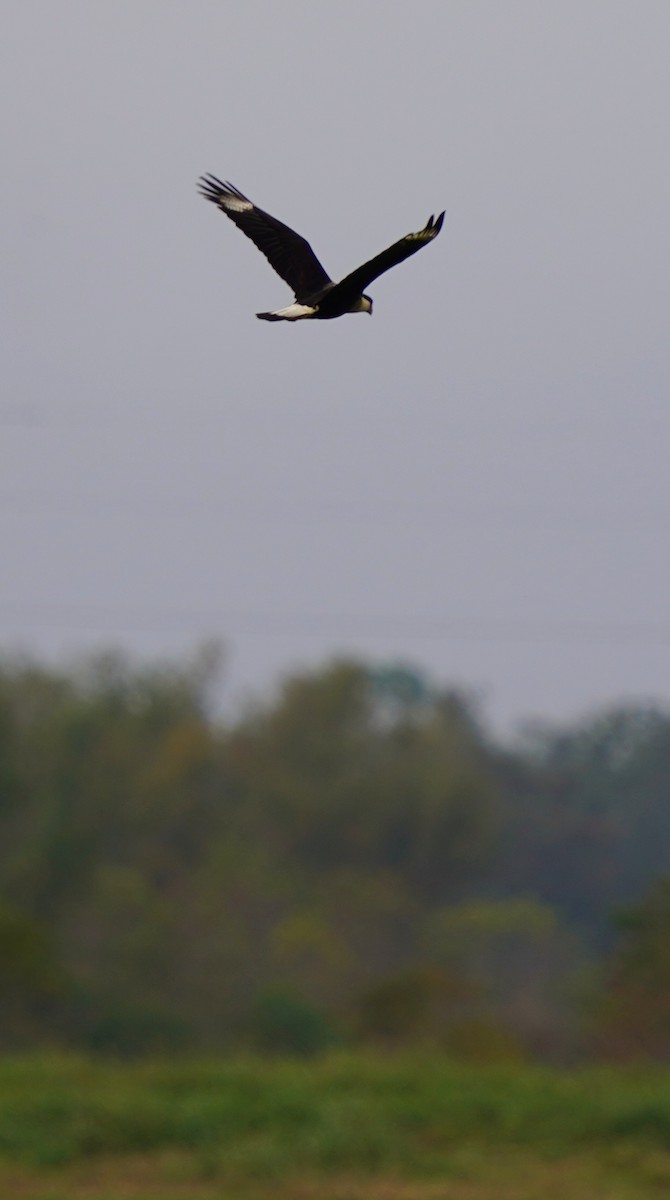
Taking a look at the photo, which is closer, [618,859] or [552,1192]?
[552,1192]

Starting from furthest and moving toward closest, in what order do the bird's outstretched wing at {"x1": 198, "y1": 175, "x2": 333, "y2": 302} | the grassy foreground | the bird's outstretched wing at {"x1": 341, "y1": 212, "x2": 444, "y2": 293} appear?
the grassy foreground, the bird's outstretched wing at {"x1": 198, "y1": 175, "x2": 333, "y2": 302}, the bird's outstretched wing at {"x1": 341, "y1": 212, "x2": 444, "y2": 293}

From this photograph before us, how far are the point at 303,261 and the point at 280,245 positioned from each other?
0.19 metres

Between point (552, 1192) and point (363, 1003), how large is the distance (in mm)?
2308

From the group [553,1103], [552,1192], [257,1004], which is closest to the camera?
[552,1192]

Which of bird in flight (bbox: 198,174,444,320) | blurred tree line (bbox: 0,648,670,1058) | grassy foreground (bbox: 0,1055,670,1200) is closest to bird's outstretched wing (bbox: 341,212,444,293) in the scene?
bird in flight (bbox: 198,174,444,320)

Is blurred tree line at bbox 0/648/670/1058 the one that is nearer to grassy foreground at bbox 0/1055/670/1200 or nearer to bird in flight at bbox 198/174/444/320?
grassy foreground at bbox 0/1055/670/1200

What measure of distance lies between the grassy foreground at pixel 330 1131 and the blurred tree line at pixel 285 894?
354 millimetres

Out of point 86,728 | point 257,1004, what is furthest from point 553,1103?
point 86,728

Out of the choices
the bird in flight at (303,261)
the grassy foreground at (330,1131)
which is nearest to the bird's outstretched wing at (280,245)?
the bird in flight at (303,261)

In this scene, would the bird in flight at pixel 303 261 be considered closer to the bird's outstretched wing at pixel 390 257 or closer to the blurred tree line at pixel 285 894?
the bird's outstretched wing at pixel 390 257

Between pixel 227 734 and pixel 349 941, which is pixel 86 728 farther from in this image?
pixel 349 941

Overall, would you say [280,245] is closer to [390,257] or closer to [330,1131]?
[390,257]

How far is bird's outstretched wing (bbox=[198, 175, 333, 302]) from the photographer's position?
15.1 ft

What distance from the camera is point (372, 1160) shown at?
9602mm
